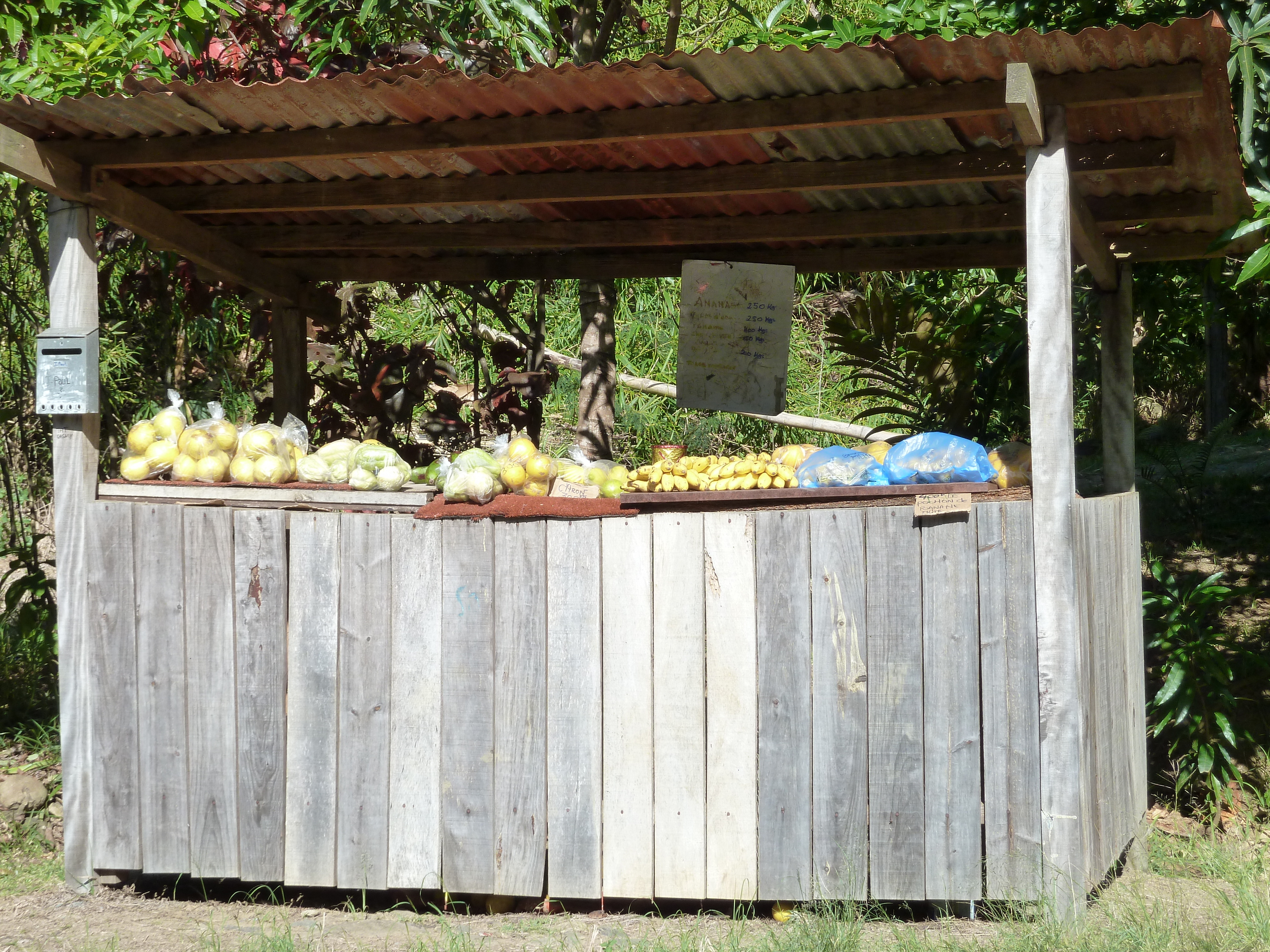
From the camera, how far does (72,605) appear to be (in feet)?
13.2

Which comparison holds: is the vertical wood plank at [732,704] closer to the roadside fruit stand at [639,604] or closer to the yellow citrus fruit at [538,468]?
the roadside fruit stand at [639,604]

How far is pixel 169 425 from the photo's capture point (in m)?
4.31

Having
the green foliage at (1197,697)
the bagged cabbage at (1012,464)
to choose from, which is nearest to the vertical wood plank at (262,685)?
the bagged cabbage at (1012,464)

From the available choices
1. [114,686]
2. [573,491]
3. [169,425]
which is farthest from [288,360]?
[573,491]

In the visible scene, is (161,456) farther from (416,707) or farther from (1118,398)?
(1118,398)

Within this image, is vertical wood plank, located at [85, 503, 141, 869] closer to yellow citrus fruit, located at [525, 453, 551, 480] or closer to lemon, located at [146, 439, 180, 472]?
lemon, located at [146, 439, 180, 472]

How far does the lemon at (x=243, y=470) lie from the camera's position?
159 inches

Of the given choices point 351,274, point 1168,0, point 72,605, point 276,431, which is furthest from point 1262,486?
point 72,605

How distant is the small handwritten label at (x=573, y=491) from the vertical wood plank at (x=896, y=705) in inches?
37.3

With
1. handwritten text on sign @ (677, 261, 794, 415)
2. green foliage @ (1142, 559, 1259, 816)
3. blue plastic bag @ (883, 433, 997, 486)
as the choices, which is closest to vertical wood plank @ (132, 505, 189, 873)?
handwritten text on sign @ (677, 261, 794, 415)

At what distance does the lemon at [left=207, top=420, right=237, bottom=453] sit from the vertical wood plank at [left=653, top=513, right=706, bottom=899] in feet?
5.59

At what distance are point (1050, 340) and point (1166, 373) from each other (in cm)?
844

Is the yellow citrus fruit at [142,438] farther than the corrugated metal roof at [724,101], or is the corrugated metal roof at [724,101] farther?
the yellow citrus fruit at [142,438]

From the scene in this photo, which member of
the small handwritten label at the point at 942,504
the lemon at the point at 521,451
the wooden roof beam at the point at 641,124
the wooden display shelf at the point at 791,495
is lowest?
the small handwritten label at the point at 942,504
